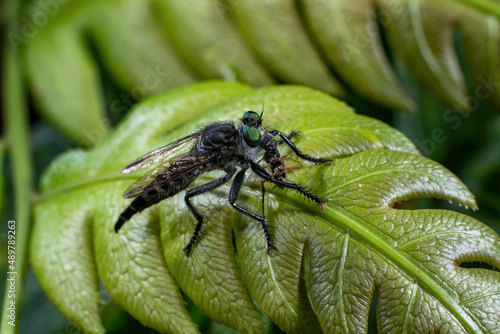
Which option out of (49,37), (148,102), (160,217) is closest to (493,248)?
(160,217)

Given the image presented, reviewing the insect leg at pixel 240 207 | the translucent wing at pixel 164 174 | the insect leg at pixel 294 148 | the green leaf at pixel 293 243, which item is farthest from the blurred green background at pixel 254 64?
the insect leg at pixel 294 148

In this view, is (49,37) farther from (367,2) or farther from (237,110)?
(367,2)

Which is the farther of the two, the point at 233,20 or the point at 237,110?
the point at 233,20

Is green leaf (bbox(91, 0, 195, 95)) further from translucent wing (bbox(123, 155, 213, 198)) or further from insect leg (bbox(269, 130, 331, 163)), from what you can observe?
insect leg (bbox(269, 130, 331, 163))

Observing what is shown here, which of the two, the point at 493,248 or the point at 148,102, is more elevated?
the point at 148,102

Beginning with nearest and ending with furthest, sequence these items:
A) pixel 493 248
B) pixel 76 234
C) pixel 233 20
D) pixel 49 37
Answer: pixel 493 248, pixel 76 234, pixel 233 20, pixel 49 37

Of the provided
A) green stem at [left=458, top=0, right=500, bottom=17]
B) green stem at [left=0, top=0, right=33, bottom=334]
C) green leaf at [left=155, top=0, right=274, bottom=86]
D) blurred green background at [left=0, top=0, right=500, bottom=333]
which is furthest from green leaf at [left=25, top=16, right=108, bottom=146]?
green stem at [left=458, top=0, right=500, bottom=17]

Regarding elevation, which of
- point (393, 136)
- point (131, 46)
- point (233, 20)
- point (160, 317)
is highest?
point (233, 20)

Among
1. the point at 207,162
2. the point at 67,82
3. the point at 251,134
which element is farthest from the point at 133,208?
the point at 67,82

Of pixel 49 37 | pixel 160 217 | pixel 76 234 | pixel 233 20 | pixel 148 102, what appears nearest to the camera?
pixel 160 217
